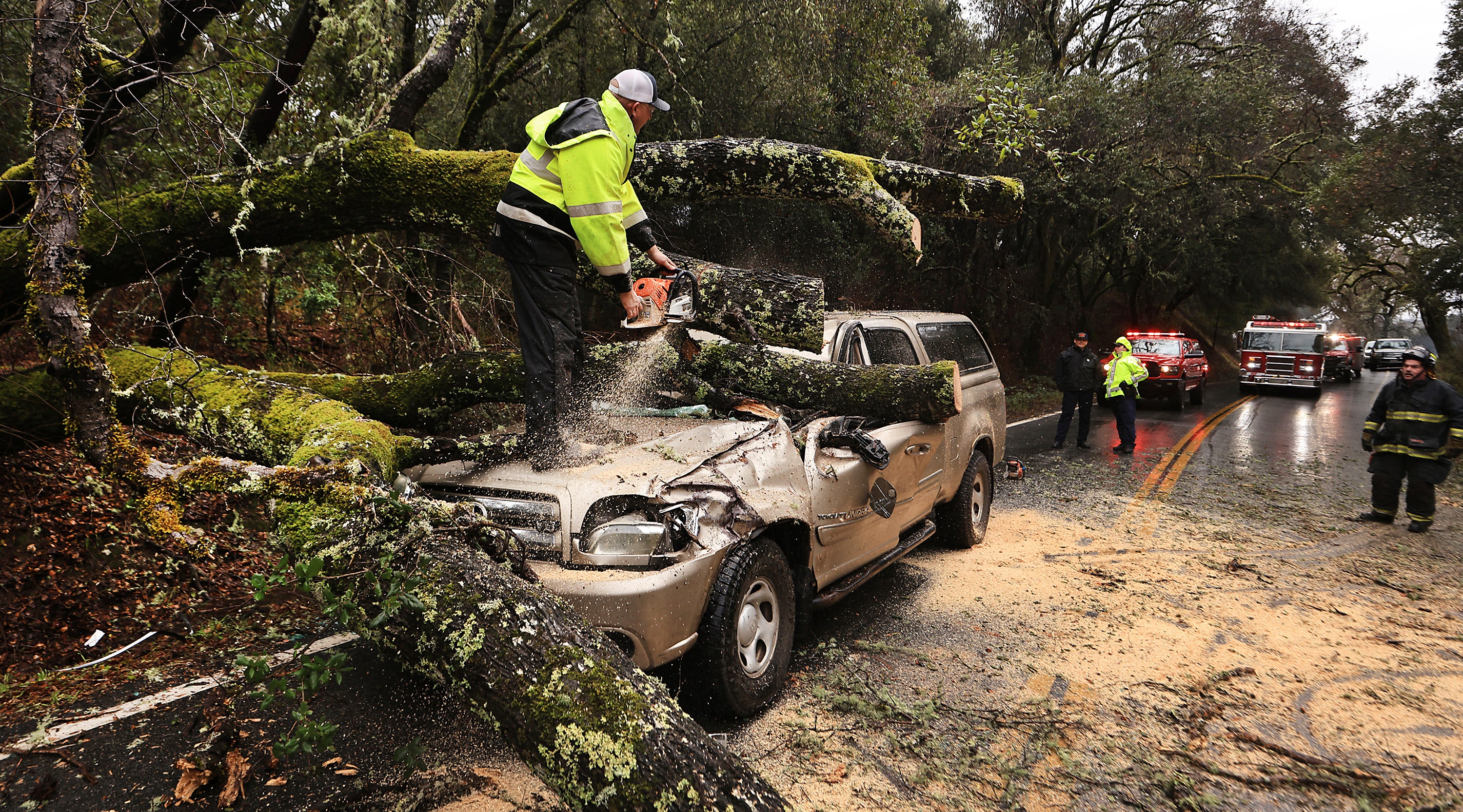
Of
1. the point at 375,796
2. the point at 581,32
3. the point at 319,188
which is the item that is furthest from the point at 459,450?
the point at 581,32

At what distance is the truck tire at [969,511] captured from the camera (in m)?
5.99

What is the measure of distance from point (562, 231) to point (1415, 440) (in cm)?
811

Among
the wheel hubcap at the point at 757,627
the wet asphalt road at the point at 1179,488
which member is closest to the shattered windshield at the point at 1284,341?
the wet asphalt road at the point at 1179,488

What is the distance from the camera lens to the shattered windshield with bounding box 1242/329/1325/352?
22.4 m

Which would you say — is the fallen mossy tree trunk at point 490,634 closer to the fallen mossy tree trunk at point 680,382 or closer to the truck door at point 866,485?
the fallen mossy tree trunk at point 680,382

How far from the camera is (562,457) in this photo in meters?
3.50

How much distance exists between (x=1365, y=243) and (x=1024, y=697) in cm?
3229

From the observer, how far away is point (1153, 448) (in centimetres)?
1183

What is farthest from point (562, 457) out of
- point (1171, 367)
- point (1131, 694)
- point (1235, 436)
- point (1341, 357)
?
point (1341, 357)

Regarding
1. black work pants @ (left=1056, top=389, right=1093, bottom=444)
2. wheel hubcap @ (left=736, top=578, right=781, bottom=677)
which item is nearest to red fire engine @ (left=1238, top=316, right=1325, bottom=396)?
black work pants @ (left=1056, top=389, right=1093, bottom=444)

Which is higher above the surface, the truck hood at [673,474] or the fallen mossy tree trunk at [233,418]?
the fallen mossy tree trunk at [233,418]

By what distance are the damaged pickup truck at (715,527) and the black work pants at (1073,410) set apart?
7.92 meters

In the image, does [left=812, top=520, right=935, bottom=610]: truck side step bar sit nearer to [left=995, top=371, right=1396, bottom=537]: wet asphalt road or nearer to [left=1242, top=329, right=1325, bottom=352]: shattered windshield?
[left=995, top=371, right=1396, bottom=537]: wet asphalt road

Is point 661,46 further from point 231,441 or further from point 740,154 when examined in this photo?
point 231,441
